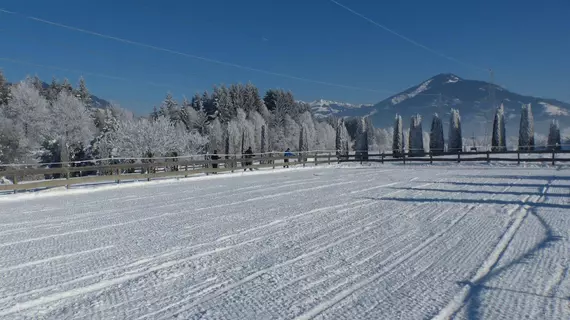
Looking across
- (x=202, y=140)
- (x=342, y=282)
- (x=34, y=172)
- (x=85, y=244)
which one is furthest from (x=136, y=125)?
(x=342, y=282)

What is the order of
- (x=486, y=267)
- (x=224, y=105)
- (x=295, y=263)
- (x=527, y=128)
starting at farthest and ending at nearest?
(x=224, y=105) → (x=527, y=128) → (x=295, y=263) → (x=486, y=267)

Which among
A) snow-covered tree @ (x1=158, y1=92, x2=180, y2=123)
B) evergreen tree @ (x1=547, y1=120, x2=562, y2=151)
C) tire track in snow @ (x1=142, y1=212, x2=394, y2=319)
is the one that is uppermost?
snow-covered tree @ (x1=158, y1=92, x2=180, y2=123)

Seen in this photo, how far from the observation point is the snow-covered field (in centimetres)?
342

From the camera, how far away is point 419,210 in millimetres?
8227

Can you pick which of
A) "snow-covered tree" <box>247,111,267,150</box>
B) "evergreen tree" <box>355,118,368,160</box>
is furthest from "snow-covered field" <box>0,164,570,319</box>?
"snow-covered tree" <box>247,111,267,150</box>

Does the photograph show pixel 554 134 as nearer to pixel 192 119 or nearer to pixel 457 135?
pixel 457 135

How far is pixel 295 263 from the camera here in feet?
15.3

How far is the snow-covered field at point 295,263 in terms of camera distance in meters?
3.42

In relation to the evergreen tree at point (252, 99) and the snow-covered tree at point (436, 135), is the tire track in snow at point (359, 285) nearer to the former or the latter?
the snow-covered tree at point (436, 135)

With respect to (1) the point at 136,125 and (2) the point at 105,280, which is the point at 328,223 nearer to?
(2) the point at 105,280

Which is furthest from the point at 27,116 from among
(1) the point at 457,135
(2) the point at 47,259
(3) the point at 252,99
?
(2) the point at 47,259

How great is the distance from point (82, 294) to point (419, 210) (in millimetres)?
6617

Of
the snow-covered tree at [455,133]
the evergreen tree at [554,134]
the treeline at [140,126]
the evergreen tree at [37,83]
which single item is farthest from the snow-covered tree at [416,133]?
the evergreen tree at [37,83]

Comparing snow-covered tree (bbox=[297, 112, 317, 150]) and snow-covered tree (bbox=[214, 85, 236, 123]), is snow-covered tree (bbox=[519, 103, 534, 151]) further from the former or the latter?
snow-covered tree (bbox=[214, 85, 236, 123])
